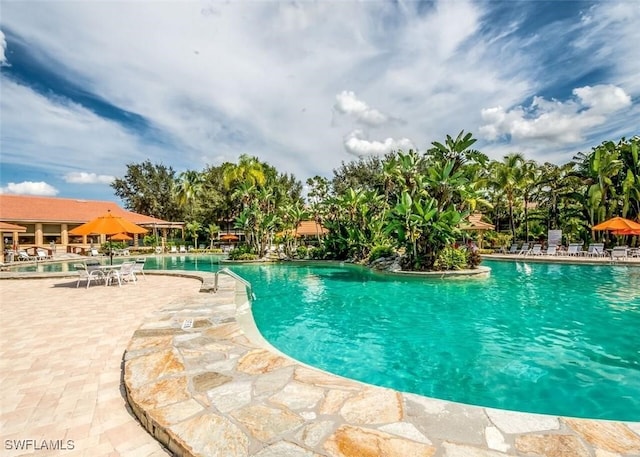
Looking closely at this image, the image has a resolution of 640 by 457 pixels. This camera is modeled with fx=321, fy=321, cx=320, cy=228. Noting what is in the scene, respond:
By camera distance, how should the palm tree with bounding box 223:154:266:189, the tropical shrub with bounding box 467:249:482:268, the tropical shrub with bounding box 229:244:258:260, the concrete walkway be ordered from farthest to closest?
the palm tree with bounding box 223:154:266:189, the tropical shrub with bounding box 229:244:258:260, the tropical shrub with bounding box 467:249:482:268, the concrete walkway

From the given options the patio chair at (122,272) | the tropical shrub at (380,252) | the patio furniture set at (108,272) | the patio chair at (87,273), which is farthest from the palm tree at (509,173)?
the patio chair at (87,273)

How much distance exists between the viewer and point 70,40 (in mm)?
9555

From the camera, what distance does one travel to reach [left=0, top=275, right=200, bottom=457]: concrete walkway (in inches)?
107

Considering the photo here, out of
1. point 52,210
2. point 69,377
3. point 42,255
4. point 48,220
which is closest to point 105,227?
point 69,377

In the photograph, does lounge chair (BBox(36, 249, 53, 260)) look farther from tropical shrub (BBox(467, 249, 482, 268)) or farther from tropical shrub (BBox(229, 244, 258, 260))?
tropical shrub (BBox(467, 249, 482, 268))

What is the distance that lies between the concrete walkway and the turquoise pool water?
3029mm

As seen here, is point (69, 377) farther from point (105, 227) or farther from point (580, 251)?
point (580, 251)

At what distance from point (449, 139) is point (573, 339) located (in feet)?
39.9

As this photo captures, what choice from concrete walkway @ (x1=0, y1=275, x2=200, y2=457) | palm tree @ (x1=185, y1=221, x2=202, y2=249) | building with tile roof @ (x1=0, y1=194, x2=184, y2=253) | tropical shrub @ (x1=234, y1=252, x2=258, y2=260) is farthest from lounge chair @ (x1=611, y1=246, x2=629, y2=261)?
palm tree @ (x1=185, y1=221, x2=202, y2=249)

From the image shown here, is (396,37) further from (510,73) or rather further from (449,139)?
(449,139)

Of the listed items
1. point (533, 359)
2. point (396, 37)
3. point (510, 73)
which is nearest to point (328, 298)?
point (533, 359)

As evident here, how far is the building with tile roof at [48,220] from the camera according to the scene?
3044 centimetres

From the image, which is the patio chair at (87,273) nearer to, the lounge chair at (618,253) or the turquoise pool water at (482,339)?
the turquoise pool water at (482,339)

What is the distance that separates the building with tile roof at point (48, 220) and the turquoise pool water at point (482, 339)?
94.9ft
